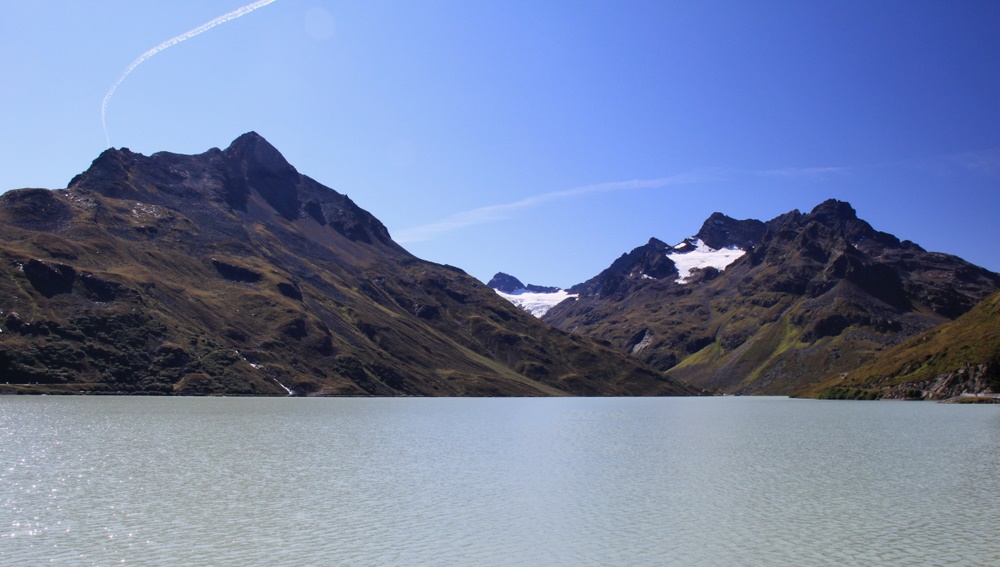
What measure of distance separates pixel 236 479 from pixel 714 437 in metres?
70.6

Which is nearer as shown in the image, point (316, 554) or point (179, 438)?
point (316, 554)

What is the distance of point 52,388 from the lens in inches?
7603

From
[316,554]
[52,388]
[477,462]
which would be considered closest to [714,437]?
[477,462]

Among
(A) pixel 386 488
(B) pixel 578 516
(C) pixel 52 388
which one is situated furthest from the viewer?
(C) pixel 52 388

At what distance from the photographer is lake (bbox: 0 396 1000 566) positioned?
33031mm

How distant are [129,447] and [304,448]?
17.8 meters

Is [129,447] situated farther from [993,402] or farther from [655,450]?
[993,402]

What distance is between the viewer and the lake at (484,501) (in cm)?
3303

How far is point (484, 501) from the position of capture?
46.8 m

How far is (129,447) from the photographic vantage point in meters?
71.3

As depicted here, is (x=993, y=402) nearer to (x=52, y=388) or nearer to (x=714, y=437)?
(x=714, y=437)

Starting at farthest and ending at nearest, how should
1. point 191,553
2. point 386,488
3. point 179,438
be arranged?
1. point 179,438
2. point 386,488
3. point 191,553

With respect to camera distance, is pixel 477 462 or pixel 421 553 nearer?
pixel 421 553

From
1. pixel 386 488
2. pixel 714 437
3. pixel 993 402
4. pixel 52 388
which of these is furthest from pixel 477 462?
pixel 993 402
